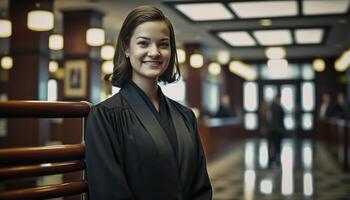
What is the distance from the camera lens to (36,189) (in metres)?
1.47

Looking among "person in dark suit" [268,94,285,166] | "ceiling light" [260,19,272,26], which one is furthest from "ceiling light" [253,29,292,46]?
"person in dark suit" [268,94,285,166]

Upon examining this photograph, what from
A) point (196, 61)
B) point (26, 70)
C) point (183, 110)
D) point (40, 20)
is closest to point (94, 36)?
point (26, 70)

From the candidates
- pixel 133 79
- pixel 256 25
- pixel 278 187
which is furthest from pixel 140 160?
pixel 256 25

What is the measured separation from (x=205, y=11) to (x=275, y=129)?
3.11m

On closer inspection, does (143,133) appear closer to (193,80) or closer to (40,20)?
(40,20)

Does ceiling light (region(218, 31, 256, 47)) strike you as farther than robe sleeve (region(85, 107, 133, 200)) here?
Yes

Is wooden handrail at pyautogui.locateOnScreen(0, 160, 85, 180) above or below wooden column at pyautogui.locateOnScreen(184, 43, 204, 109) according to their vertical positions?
below

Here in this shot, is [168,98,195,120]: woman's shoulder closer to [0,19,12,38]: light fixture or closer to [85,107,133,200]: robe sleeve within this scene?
[85,107,133,200]: robe sleeve

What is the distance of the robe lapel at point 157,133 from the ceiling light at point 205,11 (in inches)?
292

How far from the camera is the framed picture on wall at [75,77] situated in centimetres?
949

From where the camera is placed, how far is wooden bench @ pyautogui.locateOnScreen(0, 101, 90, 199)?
139 centimetres

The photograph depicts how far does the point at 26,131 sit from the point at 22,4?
7.40ft

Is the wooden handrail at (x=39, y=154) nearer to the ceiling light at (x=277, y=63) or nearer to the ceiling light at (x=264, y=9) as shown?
the ceiling light at (x=264, y=9)

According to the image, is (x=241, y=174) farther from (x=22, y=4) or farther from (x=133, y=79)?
(x=133, y=79)
